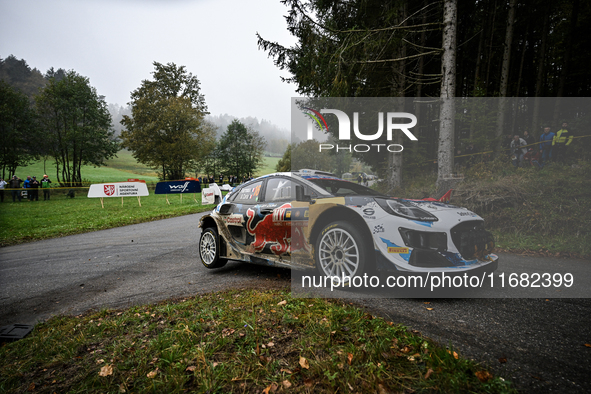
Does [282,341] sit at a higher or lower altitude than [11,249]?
higher

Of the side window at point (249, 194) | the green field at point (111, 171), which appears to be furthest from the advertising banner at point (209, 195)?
the side window at point (249, 194)

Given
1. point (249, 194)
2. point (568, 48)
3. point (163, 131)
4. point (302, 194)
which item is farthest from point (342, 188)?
point (163, 131)

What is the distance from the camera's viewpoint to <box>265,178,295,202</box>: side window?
13.8 ft

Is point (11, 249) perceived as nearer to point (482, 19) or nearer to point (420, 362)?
point (420, 362)

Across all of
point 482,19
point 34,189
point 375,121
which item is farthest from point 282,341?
point 34,189

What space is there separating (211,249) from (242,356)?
10.5 feet

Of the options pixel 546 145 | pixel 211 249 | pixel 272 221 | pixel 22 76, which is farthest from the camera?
pixel 22 76

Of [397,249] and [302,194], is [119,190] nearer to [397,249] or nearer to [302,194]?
[302,194]

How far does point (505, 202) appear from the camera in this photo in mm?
5703

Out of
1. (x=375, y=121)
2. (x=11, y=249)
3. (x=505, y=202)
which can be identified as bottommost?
(x=11, y=249)

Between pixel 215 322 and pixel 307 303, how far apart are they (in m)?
0.98

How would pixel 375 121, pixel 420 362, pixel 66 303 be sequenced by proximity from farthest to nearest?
pixel 375 121 → pixel 66 303 → pixel 420 362

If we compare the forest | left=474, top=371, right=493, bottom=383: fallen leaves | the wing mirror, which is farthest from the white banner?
left=474, top=371, right=493, bottom=383: fallen leaves

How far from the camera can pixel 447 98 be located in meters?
6.79
